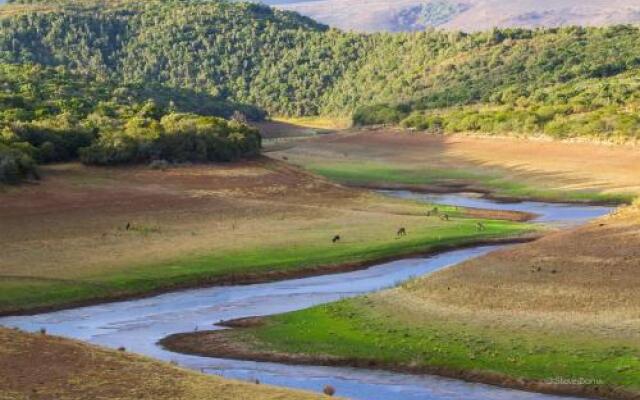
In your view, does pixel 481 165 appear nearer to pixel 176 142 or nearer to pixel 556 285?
pixel 176 142

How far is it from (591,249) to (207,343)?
15.3 m

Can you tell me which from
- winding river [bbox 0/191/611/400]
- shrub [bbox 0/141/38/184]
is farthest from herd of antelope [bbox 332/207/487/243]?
shrub [bbox 0/141/38/184]

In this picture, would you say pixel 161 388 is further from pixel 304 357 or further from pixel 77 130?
pixel 77 130

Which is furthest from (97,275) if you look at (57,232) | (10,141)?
(10,141)

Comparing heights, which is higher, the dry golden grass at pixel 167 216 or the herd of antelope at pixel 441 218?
the dry golden grass at pixel 167 216

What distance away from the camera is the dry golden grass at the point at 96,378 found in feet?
87.6

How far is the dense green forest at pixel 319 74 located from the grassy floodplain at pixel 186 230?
22.3 m

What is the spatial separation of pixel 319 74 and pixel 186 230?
137 metres

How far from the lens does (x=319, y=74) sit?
193250 mm

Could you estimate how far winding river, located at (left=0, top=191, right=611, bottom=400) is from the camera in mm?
30750

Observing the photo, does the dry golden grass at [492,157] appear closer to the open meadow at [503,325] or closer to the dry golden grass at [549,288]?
the dry golden grass at [549,288]

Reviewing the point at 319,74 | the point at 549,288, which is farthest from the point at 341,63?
the point at 549,288

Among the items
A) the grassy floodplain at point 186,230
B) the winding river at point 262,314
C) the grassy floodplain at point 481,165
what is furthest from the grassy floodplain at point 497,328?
the grassy floodplain at point 481,165

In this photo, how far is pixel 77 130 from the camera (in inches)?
3209
